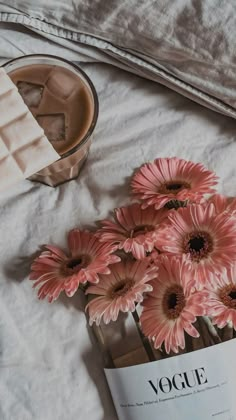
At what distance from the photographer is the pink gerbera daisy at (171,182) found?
640 mm

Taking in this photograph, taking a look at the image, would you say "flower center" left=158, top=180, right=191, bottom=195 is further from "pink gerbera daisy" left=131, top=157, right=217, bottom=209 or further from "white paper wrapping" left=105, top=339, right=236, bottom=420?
"white paper wrapping" left=105, top=339, right=236, bottom=420

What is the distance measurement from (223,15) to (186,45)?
0.05m

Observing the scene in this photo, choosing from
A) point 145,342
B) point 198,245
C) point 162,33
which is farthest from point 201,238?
point 162,33

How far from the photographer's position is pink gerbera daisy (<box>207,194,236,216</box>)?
25.7 inches

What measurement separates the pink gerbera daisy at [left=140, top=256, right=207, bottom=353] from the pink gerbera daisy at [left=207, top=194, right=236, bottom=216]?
0.08m

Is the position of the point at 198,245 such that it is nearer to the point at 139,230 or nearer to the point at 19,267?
the point at 139,230

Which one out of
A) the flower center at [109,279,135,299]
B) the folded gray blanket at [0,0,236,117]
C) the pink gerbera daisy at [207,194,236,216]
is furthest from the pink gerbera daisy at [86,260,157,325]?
the folded gray blanket at [0,0,236,117]

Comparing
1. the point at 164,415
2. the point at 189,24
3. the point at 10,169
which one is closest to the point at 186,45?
the point at 189,24

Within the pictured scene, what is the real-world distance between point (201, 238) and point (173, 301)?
68 mm

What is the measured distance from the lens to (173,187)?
0.66 metres

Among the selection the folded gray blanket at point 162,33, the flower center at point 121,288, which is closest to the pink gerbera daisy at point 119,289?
the flower center at point 121,288

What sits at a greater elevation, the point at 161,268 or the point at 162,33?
the point at 162,33

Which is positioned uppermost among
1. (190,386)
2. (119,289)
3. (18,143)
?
(18,143)

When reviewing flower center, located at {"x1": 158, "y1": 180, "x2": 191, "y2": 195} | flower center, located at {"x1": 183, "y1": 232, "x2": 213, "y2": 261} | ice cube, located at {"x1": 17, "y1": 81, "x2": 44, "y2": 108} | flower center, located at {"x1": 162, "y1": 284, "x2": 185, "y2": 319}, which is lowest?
flower center, located at {"x1": 162, "y1": 284, "x2": 185, "y2": 319}
